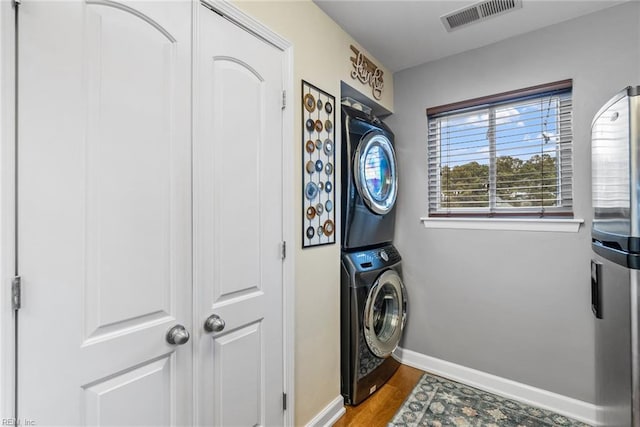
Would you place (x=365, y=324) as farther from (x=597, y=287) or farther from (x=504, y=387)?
(x=597, y=287)

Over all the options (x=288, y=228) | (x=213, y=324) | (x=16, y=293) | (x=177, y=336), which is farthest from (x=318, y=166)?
(x=16, y=293)

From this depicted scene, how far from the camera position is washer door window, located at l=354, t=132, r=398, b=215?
205 centimetres

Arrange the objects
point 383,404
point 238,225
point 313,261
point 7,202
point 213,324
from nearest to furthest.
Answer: point 7,202, point 213,324, point 238,225, point 313,261, point 383,404

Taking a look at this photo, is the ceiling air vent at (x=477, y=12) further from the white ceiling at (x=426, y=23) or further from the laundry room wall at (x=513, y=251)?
the laundry room wall at (x=513, y=251)

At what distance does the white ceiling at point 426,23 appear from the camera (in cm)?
179

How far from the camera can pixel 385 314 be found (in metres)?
2.41

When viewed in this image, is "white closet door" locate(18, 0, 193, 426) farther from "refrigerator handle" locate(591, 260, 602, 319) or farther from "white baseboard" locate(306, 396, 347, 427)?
"refrigerator handle" locate(591, 260, 602, 319)

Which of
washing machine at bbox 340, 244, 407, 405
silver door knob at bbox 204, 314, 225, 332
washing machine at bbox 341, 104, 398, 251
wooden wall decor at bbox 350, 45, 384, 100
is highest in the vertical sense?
wooden wall decor at bbox 350, 45, 384, 100

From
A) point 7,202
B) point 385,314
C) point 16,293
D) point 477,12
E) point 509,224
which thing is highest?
point 477,12

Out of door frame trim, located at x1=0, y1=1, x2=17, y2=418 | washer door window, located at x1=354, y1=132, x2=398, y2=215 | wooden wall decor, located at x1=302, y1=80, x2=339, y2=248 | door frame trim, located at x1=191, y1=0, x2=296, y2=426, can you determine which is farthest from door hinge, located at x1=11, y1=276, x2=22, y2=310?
washer door window, located at x1=354, y1=132, x2=398, y2=215

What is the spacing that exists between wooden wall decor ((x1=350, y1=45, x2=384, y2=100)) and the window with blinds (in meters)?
0.49

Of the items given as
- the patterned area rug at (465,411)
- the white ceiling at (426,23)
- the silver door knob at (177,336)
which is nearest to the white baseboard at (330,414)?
the patterned area rug at (465,411)

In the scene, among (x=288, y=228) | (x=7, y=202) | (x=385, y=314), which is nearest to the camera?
(x=7, y=202)

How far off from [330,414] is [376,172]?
166 cm
